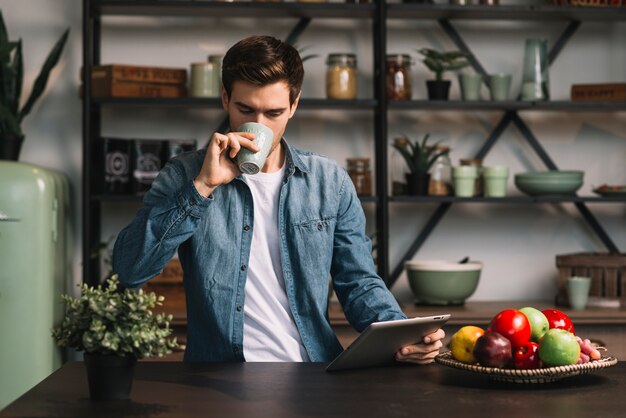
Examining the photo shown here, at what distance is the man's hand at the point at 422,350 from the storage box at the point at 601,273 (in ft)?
6.49

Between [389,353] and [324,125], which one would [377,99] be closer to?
[324,125]

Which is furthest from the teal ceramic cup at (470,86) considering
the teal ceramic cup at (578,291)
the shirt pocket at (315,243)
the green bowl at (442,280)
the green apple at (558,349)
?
the green apple at (558,349)

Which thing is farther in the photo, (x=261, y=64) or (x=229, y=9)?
(x=229, y=9)

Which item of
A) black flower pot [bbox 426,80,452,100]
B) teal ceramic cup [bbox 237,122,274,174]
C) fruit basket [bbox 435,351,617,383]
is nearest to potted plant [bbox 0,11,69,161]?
black flower pot [bbox 426,80,452,100]

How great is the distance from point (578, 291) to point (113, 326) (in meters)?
2.51

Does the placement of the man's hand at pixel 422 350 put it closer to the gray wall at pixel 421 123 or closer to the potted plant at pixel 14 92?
the gray wall at pixel 421 123

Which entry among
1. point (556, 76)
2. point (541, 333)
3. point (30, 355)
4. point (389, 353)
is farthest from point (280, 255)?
point (556, 76)

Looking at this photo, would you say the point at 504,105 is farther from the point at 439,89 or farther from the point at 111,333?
the point at 111,333

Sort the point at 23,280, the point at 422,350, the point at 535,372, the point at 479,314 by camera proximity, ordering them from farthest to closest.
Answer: the point at 479,314, the point at 23,280, the point at 422,350, the point at 535,372

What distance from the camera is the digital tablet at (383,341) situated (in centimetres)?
174

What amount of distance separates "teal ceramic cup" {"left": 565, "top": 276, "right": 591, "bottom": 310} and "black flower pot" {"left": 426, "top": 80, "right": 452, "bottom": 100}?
0.89 meters

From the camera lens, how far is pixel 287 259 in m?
2.17

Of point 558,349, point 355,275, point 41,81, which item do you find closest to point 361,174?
point 41,81

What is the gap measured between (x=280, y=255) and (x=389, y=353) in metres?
0.42
